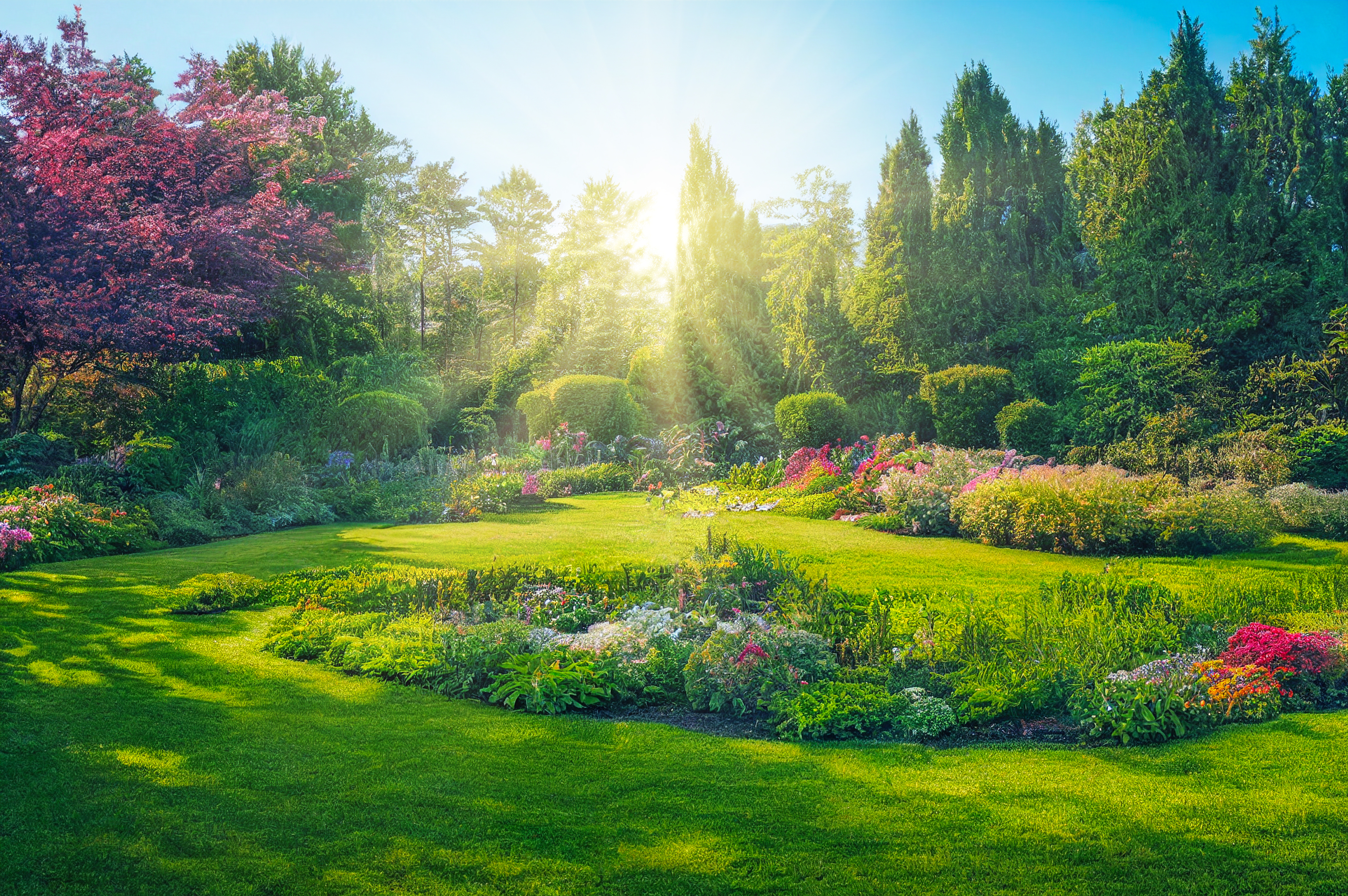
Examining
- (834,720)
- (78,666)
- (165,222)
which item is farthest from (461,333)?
(834,720)

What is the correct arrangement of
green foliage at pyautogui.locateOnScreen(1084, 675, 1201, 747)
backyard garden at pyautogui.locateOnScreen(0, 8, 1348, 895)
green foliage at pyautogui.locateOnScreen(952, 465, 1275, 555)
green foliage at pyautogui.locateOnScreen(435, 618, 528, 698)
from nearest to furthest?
backyard garden at pyautogui.locateOnScreen(0, 8, 1348, 895), green foliage at pyautogui.locateOnScreen(1084, 675, 1201, 747), green foliage at pyautogui.locateOnScreen(435, 618, 528, 698), green foliage at pyautogui.locateOnScreen(952, 465, 1275, 555)

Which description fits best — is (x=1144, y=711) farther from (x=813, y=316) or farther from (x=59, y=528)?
(x=813, y=316)

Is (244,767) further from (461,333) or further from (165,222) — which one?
(461,333)

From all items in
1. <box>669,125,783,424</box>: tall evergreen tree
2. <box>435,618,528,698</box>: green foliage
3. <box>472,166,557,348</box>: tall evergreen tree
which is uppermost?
<box>472,166,557,348</box>: tall evergreen tree

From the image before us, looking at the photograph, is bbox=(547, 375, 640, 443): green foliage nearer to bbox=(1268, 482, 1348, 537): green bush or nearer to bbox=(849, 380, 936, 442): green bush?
bbox=(849, 380, 936, 442): green bush

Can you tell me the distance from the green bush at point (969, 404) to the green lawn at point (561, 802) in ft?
35.1

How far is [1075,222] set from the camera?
17.5 metres

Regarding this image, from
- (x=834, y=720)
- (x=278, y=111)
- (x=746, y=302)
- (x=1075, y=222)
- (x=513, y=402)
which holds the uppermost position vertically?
(x=278, y=111)

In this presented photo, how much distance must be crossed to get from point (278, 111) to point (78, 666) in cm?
1369

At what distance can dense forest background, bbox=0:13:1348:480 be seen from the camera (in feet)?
40.5

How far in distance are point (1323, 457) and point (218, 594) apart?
13562 millimetres

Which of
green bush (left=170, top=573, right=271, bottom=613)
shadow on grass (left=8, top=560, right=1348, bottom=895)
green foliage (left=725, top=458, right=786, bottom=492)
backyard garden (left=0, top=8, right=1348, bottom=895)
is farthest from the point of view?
green foliage (left=725, top=458, right=786, bottom=492)

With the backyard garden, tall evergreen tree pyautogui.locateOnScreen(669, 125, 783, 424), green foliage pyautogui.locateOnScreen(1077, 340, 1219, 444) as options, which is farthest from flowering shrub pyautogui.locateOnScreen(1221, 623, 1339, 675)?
tall evergreen tree pyautogui.locateOnScreen(669, 125, 783, 424)

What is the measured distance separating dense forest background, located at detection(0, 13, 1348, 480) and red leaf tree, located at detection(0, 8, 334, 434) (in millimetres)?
110
